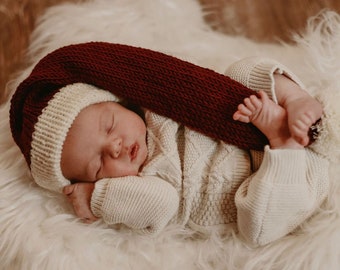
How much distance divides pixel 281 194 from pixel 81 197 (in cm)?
38

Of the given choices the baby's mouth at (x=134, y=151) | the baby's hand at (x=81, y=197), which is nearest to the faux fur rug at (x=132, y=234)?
the baby's hand at (x=81, y=197)

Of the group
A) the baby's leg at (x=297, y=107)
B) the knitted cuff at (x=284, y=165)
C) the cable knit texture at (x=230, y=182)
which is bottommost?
the cable knit texture at (x=230, y=182)

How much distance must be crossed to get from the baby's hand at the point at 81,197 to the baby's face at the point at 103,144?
0.02 m

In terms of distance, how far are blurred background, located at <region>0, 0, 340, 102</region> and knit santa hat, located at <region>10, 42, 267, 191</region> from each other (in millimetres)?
327

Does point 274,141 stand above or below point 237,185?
above

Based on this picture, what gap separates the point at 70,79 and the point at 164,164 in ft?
0.83

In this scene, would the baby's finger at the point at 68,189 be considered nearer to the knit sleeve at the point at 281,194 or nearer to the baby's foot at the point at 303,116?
the knit sleeve at the point at 281,194

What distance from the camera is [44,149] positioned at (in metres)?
0.93

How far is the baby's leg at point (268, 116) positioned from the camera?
90 centimetres

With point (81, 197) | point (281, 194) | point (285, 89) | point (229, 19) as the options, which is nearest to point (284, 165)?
point (281, 194)

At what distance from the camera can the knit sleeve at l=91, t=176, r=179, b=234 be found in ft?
3.03

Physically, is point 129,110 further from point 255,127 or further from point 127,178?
point 255,127

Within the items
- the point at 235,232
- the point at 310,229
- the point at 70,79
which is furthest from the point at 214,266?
the point at 70,79

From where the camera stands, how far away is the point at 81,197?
0.96 m
